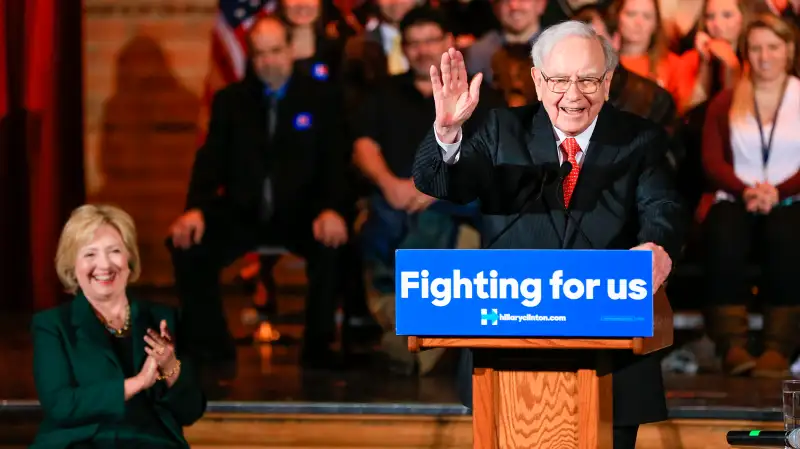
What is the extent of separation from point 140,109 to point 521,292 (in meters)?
5.23

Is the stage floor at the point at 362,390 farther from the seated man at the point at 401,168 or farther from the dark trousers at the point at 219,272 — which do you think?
the seated man at the point at 401,168

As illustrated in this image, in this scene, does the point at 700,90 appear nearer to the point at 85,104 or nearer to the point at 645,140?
the point at 645,140

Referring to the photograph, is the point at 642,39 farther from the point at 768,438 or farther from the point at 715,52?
the point at 768,438

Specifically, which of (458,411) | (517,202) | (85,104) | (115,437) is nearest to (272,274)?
(85,104)

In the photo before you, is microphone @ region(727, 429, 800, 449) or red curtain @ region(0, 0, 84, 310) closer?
microphone @ region(727, 429, 800, 449)

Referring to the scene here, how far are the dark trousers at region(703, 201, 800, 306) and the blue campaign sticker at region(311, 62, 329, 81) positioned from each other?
71.1 inches

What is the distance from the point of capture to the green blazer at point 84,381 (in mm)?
2812

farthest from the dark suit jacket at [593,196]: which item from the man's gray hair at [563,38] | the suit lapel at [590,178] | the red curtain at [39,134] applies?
the red curtain at [39,134]

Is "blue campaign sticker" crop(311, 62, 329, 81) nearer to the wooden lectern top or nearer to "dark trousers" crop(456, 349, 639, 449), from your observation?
"dark trousers" crop(456, 349, 639, 449)

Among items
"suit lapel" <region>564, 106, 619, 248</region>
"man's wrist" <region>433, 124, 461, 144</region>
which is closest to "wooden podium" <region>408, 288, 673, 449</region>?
"suit lapel" <region>564, 106, 619, 248</region>

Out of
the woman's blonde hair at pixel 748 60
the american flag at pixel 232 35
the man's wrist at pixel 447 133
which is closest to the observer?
the man's wrist at pixel 447 133

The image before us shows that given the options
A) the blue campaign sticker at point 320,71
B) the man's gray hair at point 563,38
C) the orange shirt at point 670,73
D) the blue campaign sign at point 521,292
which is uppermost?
the blue campaign sticker at point 320,71

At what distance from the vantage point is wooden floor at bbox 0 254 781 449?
12.7 ft

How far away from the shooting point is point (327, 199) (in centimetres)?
513
